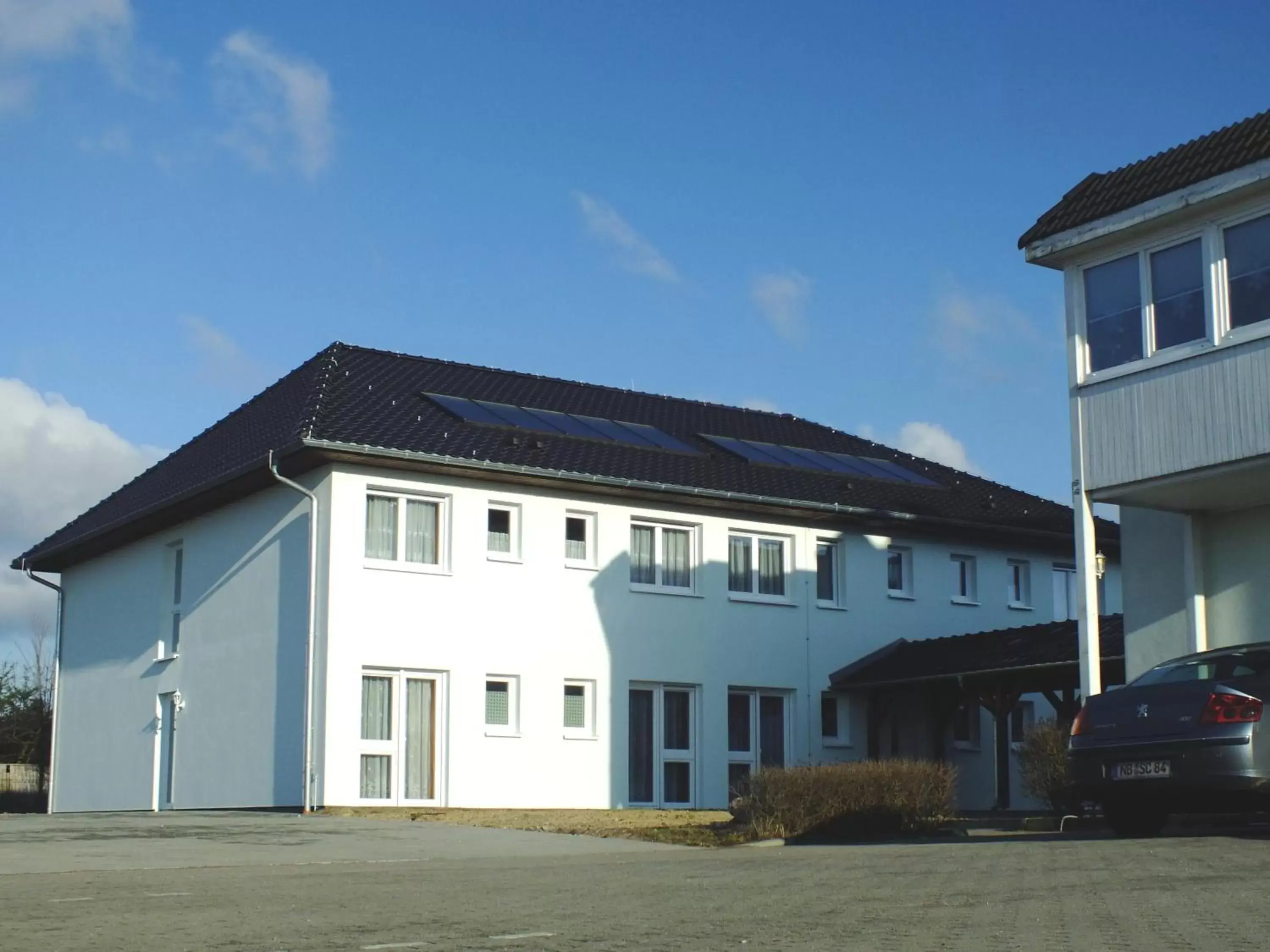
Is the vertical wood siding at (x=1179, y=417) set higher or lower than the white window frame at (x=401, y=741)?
higher

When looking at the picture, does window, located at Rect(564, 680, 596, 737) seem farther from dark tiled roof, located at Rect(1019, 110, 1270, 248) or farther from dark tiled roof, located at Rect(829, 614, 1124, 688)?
dark tiled roof, located at Rect(1019, 110, 1270, 248)

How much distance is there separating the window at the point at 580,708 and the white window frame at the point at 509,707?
87 centimetres

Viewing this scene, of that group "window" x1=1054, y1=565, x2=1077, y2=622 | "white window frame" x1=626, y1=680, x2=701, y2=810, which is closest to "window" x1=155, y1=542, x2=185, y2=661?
"white window frame" x1=626, y1=680, x2=701, y2=810

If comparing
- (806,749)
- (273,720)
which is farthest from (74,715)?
(806,749)

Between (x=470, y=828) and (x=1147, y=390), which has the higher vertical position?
(x=1147, y=390)

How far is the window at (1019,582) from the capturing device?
31453mm

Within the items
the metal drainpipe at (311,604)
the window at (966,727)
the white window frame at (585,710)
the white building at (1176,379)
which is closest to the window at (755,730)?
the white window frame at (585,710)

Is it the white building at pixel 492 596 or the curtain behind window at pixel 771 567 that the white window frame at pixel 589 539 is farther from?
the curtain behind window at pixel 771 567

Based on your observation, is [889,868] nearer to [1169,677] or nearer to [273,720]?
[1169,677]

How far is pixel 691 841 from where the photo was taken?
51.5ft

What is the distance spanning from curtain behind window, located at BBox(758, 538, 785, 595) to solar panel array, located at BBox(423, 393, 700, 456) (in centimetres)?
197

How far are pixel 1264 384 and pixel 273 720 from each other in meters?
14.8

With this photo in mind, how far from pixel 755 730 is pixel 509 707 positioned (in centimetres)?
474

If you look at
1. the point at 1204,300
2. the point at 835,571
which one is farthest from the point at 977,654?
the point at 1204,300
